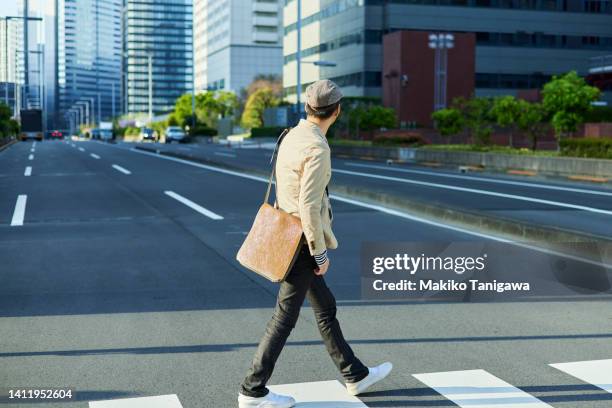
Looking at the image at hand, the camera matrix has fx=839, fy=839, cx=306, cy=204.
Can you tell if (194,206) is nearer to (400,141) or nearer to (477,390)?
(477,390)

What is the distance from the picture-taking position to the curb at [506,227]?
10773mm

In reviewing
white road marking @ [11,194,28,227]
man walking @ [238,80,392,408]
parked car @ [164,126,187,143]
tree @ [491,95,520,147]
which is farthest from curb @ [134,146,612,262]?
parked car @ [164,126,187,143]

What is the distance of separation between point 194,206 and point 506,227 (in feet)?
24.2

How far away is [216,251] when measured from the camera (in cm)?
1130

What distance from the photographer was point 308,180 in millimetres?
4695

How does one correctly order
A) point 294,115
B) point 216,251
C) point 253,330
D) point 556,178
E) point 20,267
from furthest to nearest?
point 294,115 → point 556,178 → point 216,251 → point 20,267 → point 253,330

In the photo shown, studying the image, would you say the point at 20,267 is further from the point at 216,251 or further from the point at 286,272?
the point at 286,272

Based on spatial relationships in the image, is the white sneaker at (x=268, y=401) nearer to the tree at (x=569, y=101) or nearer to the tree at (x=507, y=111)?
the tree at (x=569, y=101)

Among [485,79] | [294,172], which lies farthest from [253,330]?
[485,79]

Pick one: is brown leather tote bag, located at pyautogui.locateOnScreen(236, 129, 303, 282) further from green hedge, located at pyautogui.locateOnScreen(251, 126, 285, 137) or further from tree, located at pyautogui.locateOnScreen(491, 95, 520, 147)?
green hedge, located at pyautogui.locateOnScreen(251, 126, 285, 137)

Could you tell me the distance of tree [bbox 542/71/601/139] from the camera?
113 feet

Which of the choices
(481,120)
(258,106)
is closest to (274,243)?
(481,120)

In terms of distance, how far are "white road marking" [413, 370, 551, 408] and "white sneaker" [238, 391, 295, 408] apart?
97cm

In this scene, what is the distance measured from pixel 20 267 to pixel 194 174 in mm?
19206
